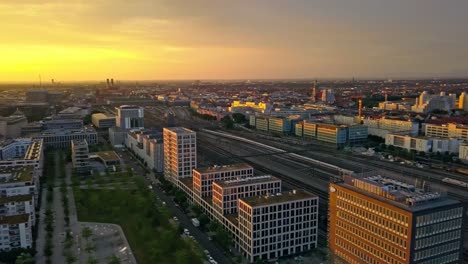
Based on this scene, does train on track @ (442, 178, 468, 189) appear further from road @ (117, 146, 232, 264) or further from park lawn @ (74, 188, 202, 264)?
park lawn @ (74, 188, 202, 264)

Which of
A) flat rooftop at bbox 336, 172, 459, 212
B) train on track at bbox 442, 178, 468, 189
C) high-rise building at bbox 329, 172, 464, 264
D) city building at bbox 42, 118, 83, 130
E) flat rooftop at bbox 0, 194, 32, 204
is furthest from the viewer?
city building at bbox 42, 118, 83, 130

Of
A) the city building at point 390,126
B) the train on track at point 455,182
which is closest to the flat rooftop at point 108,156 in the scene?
the train on track at point 455,182

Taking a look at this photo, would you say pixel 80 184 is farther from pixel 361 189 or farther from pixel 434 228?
pixel 434 228

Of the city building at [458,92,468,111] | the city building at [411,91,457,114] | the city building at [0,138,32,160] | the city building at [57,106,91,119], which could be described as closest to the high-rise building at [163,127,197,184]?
the city building at [0,138,32,160]

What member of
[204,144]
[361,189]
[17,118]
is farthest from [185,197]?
[17,118]

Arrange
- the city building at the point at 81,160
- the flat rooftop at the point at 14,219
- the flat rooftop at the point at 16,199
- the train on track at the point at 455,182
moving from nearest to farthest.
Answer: the flat rooftop at the point at 14,219, the flat rooftop at the point at 16,199, the train on track at the point at 455,182, the city building at the point at 81,160

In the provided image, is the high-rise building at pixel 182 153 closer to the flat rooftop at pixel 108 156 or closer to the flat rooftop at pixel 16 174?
the flat rooftop at pixel 108 156

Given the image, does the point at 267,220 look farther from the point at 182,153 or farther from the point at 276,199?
the point at 182,153

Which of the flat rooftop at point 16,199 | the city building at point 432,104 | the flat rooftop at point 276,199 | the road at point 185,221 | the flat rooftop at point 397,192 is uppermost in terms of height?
the flat rooftop at point 397,192
